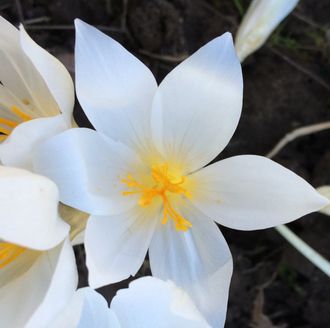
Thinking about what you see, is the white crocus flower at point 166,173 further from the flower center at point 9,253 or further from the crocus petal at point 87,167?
the flower center at point 9,253

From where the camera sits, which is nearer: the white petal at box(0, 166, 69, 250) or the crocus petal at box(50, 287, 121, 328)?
the white petal at box(0, 166, 69, 250)

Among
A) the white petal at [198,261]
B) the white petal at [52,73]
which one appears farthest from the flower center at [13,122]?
the white petal at [198,261]

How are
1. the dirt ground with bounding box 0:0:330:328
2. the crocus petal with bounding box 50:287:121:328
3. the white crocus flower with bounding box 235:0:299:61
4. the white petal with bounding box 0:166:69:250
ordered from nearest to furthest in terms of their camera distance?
the white petal with bounding box 0:166:69:250 → the crocus petal with bounding box 50:287:121:328 → the white crocus flower with bounding box 235:0:299:61 → the dirt ground with bounding box 0:0:330:328

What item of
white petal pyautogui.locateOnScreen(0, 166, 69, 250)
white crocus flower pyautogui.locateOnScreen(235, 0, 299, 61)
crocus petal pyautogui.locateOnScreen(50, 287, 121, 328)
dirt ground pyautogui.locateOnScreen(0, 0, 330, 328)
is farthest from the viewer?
dirt ground pyautogui.locateOnScreen(0, 0, 330, 328)

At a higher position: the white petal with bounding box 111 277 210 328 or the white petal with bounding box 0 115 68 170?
the white petal with bounding box 0 115 68 170

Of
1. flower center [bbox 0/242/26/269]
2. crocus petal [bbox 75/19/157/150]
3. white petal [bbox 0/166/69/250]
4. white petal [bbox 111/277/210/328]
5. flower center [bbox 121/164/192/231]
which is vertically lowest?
flower center [bbox 0/242/26/269]

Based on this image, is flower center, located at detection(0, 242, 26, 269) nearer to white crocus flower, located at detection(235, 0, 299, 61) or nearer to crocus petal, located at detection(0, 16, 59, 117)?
crocus petal, located at detection(0, 16, 59, 117)

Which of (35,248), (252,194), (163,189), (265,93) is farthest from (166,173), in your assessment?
(265,93)

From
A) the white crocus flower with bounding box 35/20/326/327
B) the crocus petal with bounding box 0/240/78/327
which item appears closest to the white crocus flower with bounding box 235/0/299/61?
the white crocus flower with bounding box 35/20/326/327
